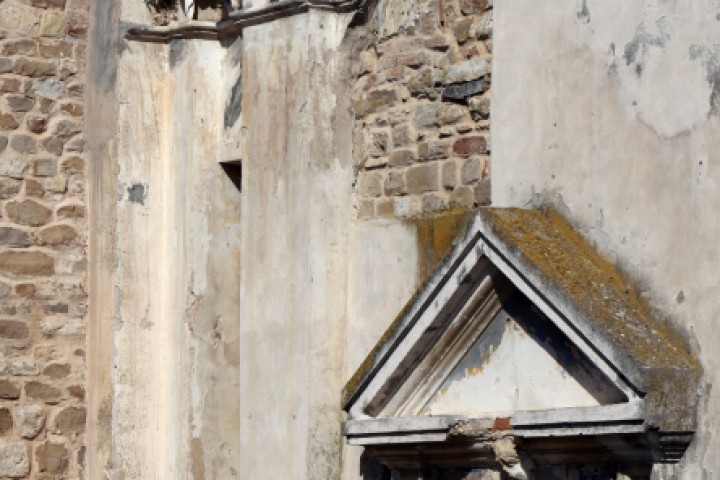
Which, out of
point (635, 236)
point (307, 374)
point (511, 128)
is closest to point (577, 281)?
point (635, 236)

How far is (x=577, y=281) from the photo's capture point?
663 cm

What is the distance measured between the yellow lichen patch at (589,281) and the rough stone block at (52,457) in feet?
10.4

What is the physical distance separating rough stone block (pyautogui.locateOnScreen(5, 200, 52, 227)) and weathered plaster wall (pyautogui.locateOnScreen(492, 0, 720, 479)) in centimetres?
282

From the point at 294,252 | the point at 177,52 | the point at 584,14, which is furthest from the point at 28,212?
the point at 584,14

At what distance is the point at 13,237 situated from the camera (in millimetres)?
9219

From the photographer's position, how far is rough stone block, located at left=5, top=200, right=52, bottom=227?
9.22 m

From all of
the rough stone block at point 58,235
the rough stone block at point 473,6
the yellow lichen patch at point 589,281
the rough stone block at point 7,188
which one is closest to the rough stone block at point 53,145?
the rough stone block at point 7,188

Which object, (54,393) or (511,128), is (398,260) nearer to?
(511,128)

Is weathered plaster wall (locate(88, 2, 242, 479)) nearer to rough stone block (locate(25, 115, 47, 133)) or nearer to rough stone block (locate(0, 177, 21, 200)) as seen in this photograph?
rough stone block (locate(25, 115, 47, 133))

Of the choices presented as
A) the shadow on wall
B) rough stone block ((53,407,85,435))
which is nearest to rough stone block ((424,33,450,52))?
the shadow on wall

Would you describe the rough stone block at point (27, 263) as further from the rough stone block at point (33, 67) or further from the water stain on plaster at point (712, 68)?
the water stain on plaster at point (712, 68)

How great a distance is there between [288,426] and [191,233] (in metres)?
1.33

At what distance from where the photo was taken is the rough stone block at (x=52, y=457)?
915cm

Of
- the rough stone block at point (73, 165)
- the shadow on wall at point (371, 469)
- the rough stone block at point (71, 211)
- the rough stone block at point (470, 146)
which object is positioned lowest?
the shadow on wall at point (371, 469)
